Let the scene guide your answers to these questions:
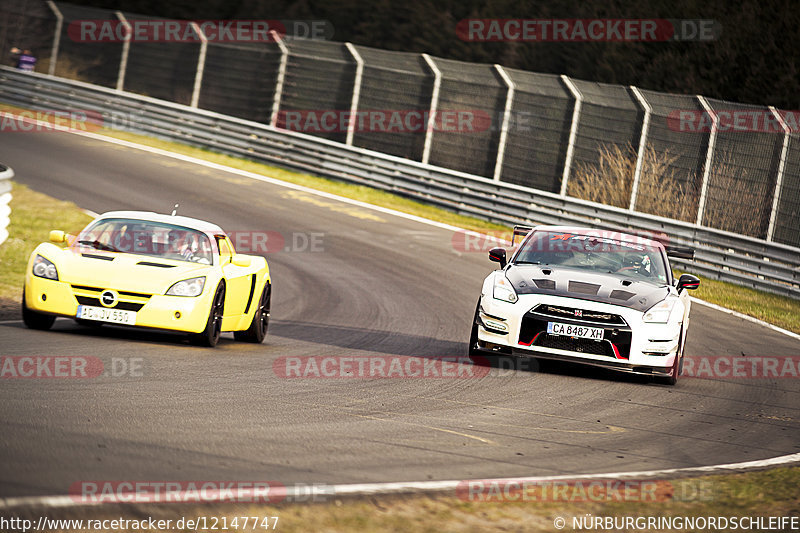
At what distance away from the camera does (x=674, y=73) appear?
33.1 metres

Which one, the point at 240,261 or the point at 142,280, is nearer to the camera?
the point at 142,280

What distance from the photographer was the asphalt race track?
239 inches

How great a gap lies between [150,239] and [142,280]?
1249 millimetres

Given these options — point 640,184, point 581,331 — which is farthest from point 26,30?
point 581,331

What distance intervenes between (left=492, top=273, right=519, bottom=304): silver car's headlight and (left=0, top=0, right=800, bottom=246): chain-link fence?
12.8m

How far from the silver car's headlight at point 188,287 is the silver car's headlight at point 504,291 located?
298 centimetres

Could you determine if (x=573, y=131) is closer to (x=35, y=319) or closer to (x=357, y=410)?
(x=35, y=319)

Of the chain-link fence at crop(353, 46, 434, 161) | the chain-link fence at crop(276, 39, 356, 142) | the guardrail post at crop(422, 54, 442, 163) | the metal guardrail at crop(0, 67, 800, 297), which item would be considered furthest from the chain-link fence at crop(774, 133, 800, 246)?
the chain-link fence at crop(276, 39, 356, 142)

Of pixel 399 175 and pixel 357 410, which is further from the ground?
pixel 399 175

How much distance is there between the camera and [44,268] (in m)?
10.5

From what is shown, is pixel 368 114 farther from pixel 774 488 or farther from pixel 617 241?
pixel 774 488

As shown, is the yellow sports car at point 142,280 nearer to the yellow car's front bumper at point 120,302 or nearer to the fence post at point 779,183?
the yellow car's front bumper at point 120,302

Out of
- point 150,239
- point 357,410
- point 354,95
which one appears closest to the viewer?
point 357,410

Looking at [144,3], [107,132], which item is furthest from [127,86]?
[144,3]
